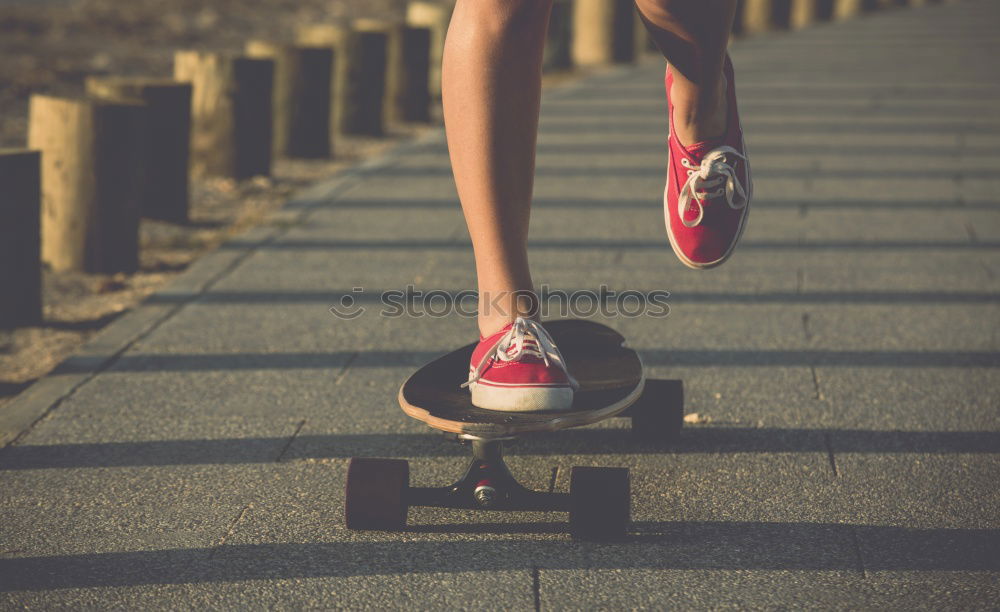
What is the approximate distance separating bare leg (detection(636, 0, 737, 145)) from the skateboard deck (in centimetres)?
48

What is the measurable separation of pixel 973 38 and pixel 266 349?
10.9m

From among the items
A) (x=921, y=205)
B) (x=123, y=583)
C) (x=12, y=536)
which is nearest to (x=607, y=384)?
(x=123, y=583)

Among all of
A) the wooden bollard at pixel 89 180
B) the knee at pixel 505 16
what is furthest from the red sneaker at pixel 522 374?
the wooden bollard at pixel 89 180

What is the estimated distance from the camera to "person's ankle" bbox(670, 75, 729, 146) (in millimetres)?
2467

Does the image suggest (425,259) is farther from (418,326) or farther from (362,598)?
(362,598)

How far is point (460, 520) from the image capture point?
2.26 metres

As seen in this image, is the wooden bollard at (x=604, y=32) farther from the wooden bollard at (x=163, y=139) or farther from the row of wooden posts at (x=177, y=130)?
the wooden bollard at (x=163, y=139)

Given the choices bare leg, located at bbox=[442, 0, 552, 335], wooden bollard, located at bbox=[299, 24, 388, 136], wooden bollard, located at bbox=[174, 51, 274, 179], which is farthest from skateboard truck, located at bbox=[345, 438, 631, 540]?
wooden bollard, located at bbox=[299, 24, 388, 136]

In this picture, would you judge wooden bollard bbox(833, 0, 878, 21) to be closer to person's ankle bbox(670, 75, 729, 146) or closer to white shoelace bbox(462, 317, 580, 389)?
person's ankle bbox(670, 75, 729, 146)

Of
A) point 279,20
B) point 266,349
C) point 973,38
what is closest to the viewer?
point 266,349

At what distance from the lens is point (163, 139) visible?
5055mm

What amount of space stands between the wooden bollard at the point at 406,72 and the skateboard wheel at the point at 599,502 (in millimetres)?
5748

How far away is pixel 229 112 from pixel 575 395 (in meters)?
3.92

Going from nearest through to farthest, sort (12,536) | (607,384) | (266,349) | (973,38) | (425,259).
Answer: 1. (12,536)
2. (607,384)
3. (266,349)
4. (425,259)
5. (973,38)
